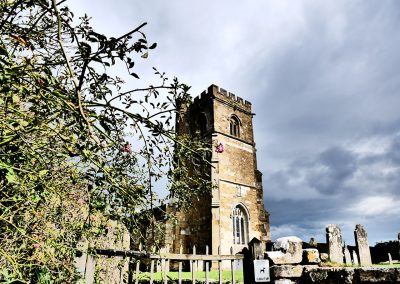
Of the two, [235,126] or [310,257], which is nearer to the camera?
Answer: [310,257]

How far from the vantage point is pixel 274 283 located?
450cm

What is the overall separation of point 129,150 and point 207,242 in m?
16.1

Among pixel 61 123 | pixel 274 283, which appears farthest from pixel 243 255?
pixel 61 123

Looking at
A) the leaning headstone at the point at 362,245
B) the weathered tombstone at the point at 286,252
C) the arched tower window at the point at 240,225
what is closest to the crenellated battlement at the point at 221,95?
the arched tower window at the point at 240,225

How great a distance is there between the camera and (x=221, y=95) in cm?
2191

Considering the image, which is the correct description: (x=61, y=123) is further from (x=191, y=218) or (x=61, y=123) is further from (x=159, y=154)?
(x=191, y=218)

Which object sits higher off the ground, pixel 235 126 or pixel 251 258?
pixel 235 126

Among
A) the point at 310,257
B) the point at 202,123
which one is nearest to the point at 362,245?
the point at 310,257

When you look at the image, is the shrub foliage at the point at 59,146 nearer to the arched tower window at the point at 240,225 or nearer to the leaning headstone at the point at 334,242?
the leaning headstone at the point at 334,242

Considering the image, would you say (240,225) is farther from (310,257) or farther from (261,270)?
(261,270)

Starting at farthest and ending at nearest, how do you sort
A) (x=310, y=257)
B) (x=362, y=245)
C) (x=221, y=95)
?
(x=221, y=95) → (x=362, y=245) → (x=310, y=257)

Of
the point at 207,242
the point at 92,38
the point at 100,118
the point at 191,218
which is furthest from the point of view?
the point at 191,218

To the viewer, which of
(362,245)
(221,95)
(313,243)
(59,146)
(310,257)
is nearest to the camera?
(59,146)

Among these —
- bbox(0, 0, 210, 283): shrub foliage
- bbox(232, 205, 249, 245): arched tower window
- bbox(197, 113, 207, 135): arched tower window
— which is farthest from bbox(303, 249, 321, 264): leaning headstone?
bbox(197, 113, 207, 135): arched tower window
